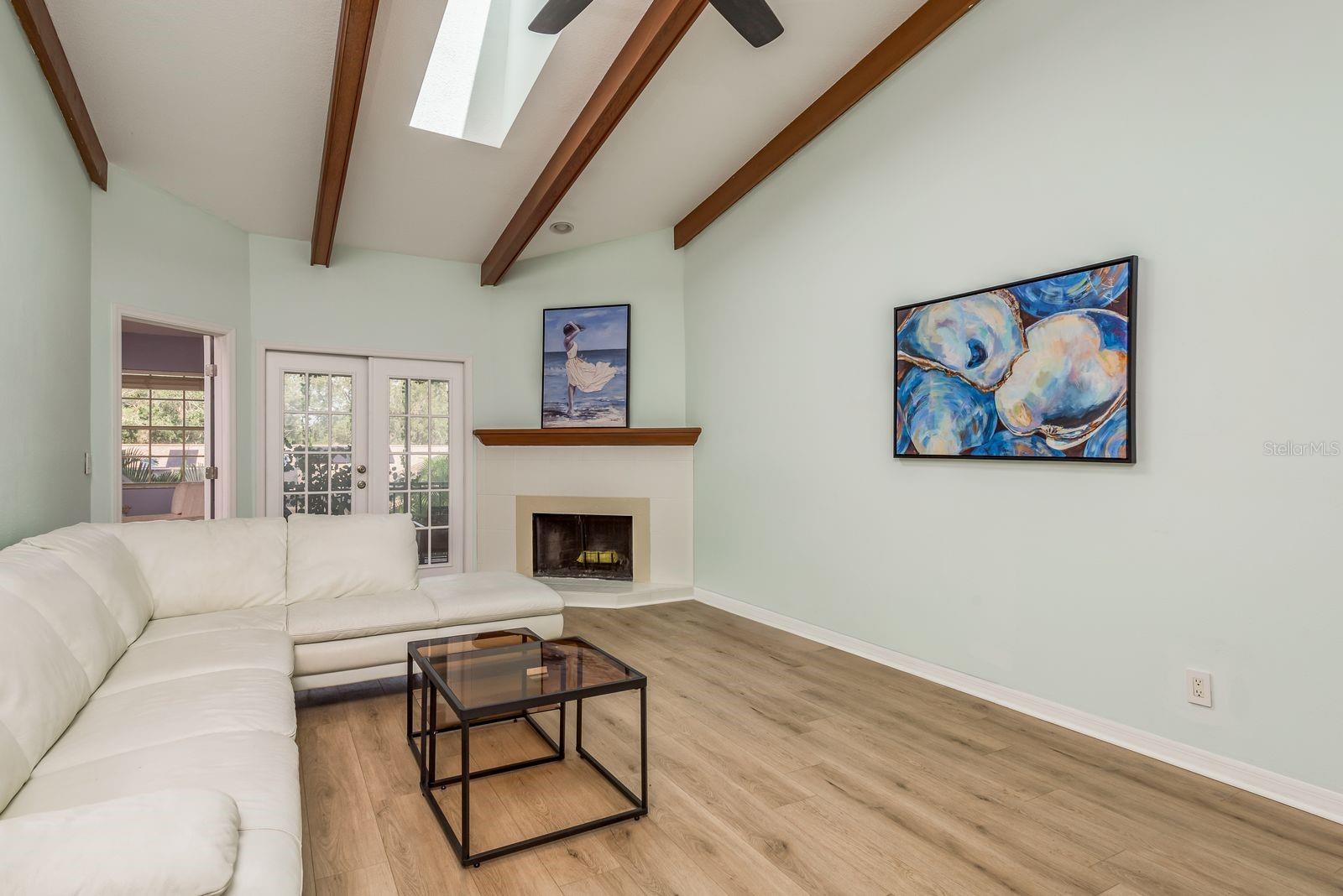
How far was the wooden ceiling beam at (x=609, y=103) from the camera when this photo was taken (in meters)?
2.98

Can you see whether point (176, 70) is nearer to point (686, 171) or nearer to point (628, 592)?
point (686, 171)

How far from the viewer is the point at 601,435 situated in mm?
5348

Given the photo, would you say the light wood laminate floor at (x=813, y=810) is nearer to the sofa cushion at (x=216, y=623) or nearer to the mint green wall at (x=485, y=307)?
the sofa cushion at (x=216, y=623)

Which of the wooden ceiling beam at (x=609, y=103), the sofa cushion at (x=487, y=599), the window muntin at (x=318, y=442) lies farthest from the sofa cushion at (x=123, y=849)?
the window muntin at (x=318, y=442)

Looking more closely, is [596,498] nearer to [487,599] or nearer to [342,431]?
[342,431]

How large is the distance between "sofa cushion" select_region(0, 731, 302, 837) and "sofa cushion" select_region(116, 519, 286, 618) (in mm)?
1557

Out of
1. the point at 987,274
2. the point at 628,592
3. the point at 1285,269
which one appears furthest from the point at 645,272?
the point at 1285,269

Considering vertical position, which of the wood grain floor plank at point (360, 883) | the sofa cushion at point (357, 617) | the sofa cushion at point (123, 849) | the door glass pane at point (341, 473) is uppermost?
the door glass pane at point (341, 473)

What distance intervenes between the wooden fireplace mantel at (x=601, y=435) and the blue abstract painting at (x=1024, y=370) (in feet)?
6.77

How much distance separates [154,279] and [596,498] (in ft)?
10.6

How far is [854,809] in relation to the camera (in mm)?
2154

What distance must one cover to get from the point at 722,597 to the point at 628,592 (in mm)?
697

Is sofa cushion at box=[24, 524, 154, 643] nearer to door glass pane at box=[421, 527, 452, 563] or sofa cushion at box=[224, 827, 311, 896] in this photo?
sofa cushion at box=[224, 827, 311, 896]

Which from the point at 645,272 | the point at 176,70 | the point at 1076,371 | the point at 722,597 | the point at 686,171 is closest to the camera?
the point at 1076,371
